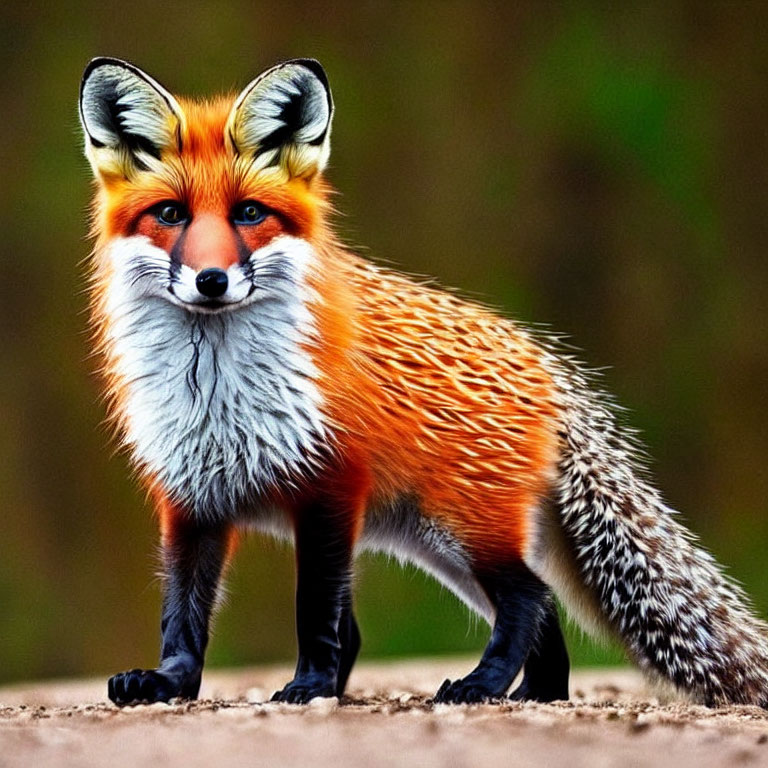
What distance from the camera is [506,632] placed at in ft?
11.1

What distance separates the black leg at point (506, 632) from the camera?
10.9 ft

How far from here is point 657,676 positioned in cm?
357

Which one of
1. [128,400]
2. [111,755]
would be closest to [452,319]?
[128,400]

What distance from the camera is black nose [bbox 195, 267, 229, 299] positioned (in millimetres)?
3055

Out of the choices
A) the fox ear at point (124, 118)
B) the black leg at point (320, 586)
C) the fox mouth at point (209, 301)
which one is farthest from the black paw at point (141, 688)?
the fox ear at point (124, 118)

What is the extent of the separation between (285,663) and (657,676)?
3420mm

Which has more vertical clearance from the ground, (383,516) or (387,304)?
(387,304)

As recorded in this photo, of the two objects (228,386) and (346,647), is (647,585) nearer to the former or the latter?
(346,647)

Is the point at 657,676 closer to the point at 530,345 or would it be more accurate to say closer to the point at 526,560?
the point at 526,560

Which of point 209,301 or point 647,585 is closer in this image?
point 209,301

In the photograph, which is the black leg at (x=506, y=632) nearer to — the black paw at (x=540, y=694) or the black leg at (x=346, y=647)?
the black paw at (x=540, y=694)

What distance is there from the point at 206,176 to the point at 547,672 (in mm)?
1405

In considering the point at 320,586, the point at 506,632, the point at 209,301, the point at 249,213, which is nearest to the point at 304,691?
the point at 320,586

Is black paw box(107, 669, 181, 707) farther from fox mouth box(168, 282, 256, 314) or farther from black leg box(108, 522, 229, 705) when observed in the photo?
fox mouth box(168, 282, 256, 314)
